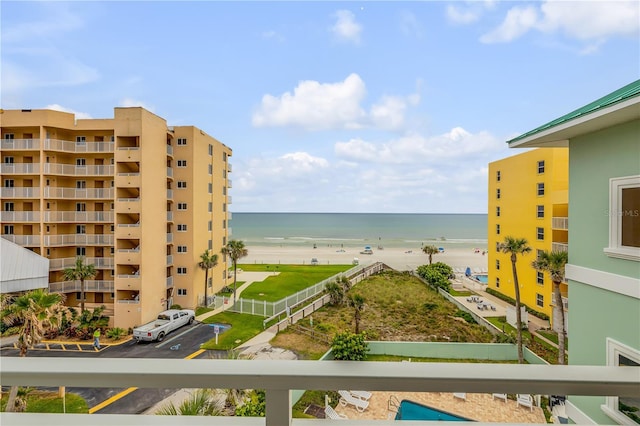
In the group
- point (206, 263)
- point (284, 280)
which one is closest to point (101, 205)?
point (206, 263)

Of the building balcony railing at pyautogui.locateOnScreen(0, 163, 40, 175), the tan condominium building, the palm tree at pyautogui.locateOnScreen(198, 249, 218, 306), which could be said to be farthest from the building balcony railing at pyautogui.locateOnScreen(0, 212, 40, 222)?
the palm tree at pyautogui.locateOnScreen(198, 249, 218, 306)

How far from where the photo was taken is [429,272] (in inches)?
431

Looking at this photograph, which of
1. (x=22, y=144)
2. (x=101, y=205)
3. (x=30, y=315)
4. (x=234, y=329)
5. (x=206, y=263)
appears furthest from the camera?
(x=206, y=263)

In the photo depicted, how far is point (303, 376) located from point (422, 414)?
0.38m

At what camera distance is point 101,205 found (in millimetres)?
9156

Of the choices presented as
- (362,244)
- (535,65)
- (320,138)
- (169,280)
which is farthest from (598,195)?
(362,244)

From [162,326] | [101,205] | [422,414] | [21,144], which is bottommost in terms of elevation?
[162,326]

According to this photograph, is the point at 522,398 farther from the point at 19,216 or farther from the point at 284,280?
the point at 284,280

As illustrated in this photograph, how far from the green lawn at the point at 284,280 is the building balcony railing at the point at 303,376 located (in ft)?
31.7

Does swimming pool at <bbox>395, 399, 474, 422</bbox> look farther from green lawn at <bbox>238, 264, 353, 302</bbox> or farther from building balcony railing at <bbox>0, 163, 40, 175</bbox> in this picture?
building balcony railing at <bbox>0, 163, 40, 175</bbox>

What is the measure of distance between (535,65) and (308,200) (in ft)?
29.8

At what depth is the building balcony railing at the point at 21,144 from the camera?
328 inches

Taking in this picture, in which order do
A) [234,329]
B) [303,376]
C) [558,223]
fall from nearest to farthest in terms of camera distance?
1. [303,376]
2. [558,223]
3. [234,329]

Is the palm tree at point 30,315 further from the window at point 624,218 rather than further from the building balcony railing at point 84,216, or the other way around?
the window at point 624,218
